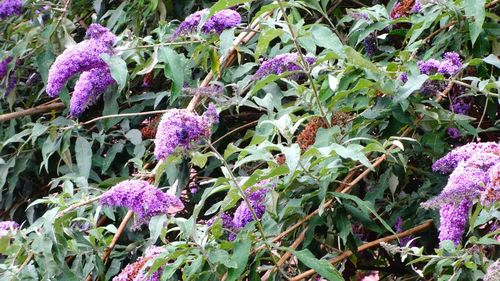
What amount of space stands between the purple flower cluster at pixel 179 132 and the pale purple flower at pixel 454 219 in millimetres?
471

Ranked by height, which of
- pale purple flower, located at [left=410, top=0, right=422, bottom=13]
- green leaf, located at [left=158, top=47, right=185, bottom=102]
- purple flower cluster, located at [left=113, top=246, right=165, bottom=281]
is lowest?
purple flower cluster, located at [left=113, top=246, right=165, bottom=281]

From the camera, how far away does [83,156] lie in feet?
9.32

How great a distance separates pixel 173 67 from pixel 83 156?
1.98 ft

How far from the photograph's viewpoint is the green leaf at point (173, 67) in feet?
7.60

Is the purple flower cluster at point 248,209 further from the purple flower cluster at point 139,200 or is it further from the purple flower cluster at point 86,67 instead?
the purple flower cluster at point 86,67

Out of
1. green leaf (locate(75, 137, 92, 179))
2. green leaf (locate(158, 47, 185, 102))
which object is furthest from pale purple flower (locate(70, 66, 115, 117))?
green leaf (locate(75, 137, 92, 179))

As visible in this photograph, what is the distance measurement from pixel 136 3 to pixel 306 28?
3.35 feet

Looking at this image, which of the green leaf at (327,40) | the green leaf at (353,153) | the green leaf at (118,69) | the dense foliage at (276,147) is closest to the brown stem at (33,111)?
the dense foliage at (276,147)

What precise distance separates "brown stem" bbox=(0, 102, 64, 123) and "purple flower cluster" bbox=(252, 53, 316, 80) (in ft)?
3.45

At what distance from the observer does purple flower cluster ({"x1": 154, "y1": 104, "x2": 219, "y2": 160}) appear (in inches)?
72.8

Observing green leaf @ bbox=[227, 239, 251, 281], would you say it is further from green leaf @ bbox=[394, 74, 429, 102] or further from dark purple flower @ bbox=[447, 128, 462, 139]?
dark purple flower @ bbox=[447, 128, 462, 139]

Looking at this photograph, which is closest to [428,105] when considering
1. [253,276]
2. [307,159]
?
[307,159]

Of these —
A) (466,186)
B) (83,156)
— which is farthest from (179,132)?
(83,156)

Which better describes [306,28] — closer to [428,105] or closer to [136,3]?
[428,105]
